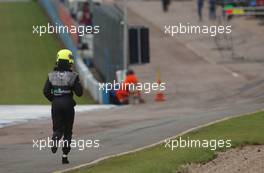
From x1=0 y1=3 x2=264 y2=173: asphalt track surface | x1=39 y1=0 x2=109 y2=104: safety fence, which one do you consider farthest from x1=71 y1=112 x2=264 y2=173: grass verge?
x1=39 y1=0 x2=109 y2=104: safety fence

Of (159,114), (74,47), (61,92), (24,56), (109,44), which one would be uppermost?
(61,92)

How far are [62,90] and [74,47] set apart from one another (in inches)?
999

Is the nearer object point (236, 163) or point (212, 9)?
point (236, 163)

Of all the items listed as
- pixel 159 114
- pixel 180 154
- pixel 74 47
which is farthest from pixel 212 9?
pixel 180 154

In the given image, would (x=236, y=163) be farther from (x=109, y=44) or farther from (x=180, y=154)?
(x=109, y=44)

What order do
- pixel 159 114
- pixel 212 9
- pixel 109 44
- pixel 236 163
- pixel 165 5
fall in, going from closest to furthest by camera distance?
pixel 236 163 < pixel 159 114 < pixel 109 44 < pixel 212 9 < pixel 165 5

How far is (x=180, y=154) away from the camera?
13.5 metres

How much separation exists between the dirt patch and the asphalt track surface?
6.26 feet

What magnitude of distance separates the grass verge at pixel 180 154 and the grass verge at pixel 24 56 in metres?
13.7

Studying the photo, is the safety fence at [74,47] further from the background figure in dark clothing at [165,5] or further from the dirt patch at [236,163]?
the dirt patch at [236,163]

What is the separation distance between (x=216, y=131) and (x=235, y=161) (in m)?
2.80

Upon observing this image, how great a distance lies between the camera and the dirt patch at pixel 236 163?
40.8ft

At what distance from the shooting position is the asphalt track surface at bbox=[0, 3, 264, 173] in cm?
1495

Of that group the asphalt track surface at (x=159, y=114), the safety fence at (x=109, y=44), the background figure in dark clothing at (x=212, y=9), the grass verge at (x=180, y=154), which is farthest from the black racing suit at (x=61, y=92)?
the background figure in dark clothing at (x=212, y=9)
